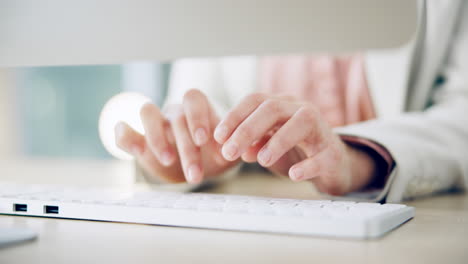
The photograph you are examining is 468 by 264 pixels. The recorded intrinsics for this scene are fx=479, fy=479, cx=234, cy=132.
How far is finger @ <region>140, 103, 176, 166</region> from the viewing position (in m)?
0.61

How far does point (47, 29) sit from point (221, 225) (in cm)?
26

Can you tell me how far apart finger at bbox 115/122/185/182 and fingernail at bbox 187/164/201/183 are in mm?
109

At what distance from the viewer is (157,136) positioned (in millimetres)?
616

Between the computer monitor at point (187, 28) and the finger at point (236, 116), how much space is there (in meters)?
0.11

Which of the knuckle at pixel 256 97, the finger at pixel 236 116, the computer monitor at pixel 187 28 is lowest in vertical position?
the finger at pixel 236 116

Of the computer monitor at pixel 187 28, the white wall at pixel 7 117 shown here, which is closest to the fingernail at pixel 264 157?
the computer monitor at pixel 187 28

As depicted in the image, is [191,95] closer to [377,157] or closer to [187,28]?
[187,28]

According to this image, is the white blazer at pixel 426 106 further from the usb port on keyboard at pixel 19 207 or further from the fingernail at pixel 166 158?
the usb port on keyboard at pixel 19 207

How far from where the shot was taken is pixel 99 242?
35 centimetres

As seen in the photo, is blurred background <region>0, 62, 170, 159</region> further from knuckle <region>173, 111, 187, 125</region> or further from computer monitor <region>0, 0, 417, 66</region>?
computer monitor <region>0, 0, 417, 66</region>

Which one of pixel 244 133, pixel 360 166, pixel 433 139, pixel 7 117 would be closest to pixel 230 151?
pixel 244 133

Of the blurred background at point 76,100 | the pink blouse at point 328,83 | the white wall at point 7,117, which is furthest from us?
the blurred background at point 76,100

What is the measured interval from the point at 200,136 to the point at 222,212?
0.18 metres

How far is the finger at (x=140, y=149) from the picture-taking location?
620 millimetres
